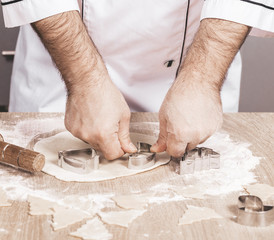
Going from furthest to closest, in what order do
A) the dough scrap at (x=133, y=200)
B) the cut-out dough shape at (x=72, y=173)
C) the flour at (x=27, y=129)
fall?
1. the flour at (x=27, y=129)
2. the cut-out dough shape at (x=72, y=173)
3. the dough scrap at (x=133, y=200)

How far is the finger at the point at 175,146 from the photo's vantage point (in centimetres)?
102

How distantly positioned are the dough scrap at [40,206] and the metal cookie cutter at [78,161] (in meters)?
0.14

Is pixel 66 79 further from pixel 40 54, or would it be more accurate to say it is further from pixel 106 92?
pixel 40 54

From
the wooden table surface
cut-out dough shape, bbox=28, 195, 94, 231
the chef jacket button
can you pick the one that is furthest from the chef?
cut-out dough shape, bbox=28, 195, 94, 231

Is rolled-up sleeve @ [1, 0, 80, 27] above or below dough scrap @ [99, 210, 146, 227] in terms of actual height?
above

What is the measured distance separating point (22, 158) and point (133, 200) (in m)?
0.24

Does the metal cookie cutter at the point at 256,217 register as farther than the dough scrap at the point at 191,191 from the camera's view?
No

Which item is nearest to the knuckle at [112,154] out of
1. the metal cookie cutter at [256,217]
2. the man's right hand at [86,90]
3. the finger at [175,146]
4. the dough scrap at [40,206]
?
the man's right hand at [86,90]

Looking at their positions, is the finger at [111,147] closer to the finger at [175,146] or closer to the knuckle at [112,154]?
the knuckle at [112,154]

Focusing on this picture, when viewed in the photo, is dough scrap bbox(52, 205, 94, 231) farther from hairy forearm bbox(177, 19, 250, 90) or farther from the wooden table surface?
hairy forearm bbox(177, 19, 250, 90)

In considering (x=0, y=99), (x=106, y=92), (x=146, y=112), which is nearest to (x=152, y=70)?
(x=146, y=112)

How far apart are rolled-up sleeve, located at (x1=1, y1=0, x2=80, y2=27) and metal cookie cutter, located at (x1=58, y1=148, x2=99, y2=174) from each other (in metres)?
0.32

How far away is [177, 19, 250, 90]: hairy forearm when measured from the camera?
1.11m

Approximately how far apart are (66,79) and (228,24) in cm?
40
